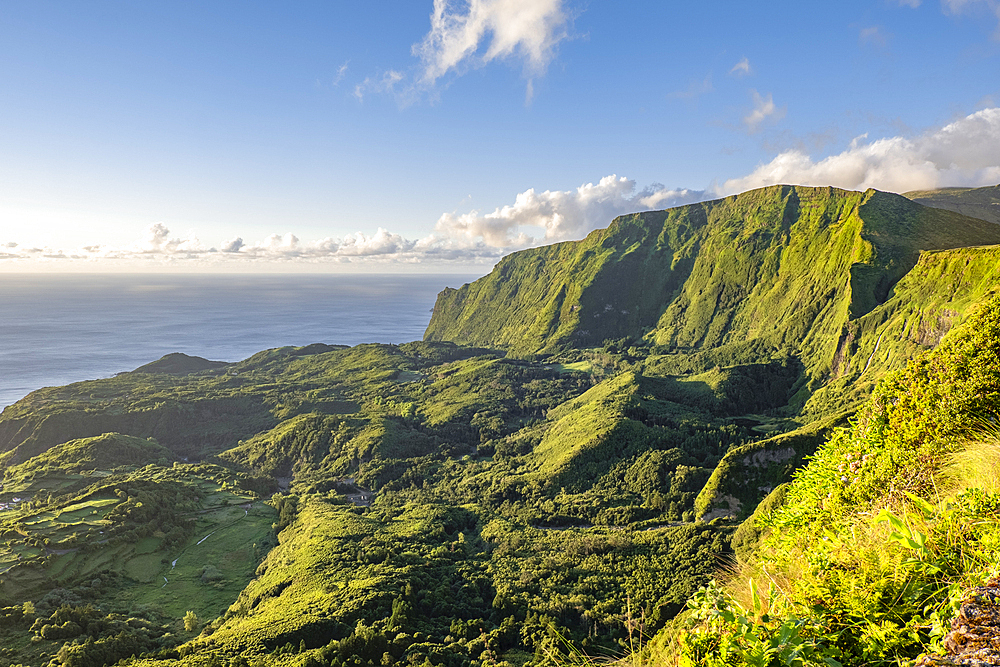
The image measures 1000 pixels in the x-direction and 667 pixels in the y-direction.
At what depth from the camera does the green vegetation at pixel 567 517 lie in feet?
21.6

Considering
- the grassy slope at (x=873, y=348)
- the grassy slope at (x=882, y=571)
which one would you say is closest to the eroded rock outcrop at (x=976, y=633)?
the grassy slope at (x=882, y=571)

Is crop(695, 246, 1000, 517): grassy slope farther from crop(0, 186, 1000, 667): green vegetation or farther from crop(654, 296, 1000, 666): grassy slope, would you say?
crop(654, 296, 1000, 666): grassy slope

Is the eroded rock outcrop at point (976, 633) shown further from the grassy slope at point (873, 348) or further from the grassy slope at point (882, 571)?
the grassy slope at point (873, 348)

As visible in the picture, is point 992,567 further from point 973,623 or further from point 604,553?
point 604,553

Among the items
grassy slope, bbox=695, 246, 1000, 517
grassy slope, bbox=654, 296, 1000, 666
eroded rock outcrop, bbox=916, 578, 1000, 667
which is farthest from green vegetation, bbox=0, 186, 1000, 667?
grassy slope, bbox=695, 246, 1000, 517

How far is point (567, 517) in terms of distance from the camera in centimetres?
11925

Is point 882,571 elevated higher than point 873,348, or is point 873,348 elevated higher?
point 882,571

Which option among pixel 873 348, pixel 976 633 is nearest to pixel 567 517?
pixel 976 633

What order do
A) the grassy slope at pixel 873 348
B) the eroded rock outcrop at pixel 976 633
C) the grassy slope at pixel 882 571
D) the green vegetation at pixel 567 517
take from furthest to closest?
1. the grassy slope at pixel 873 348
2. the green vegetation at pixel 567 517
3. the grassy slope at pixel 882 571
4. the eroded rock outcrop at pixel 976 633

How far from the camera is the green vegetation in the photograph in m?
6.59

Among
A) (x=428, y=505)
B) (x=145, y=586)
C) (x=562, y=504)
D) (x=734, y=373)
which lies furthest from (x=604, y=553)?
(x=734, y=373)

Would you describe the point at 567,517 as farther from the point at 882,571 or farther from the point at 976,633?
the point at 976,633

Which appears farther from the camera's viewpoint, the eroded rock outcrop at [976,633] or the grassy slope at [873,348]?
the grassy slope at [873,348]

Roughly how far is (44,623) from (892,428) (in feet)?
353
